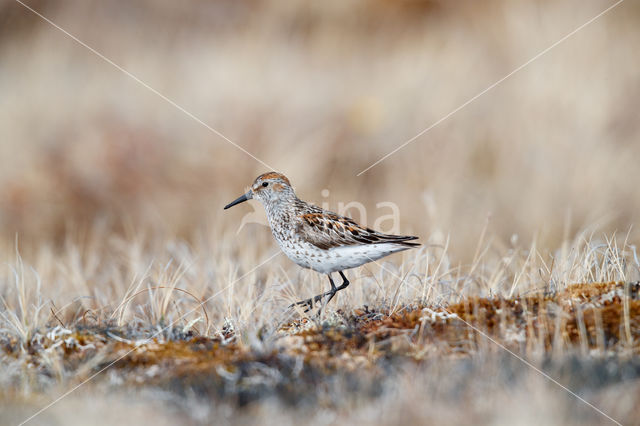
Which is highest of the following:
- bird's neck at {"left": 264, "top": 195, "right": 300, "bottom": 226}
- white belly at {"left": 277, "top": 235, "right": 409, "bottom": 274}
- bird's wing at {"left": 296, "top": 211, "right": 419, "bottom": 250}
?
bird's neck at {"left": 264, "top": 195, "right": 300, "bottom": 226}

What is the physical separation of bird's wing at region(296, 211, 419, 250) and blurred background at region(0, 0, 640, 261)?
12.2ft

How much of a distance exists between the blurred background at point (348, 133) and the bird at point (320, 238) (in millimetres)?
3374

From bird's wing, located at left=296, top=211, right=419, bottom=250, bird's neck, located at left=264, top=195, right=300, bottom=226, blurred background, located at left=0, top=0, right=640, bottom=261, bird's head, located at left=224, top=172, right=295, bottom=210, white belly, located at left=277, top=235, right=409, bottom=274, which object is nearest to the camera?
white belly, located at left=277, top=235, right=409, bottom=274

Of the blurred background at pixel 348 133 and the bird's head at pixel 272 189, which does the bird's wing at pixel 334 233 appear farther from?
the blurred background at pixel 348 133

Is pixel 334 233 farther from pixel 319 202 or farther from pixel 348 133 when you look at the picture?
pixel 348 133

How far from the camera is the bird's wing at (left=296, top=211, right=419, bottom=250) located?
4941mm

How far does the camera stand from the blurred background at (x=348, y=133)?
9.95m

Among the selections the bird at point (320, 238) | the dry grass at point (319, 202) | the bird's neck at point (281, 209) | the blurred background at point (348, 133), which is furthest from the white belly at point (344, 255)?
the blurred background at point (348, 133)

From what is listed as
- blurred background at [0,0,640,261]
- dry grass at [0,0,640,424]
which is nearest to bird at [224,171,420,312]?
dry grass at [0,0,640,424]

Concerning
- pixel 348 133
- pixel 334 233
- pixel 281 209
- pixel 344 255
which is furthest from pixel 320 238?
pixel 348 133

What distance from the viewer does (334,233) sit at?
503 centimetres

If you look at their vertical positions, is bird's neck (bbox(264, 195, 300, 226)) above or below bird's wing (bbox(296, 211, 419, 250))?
above

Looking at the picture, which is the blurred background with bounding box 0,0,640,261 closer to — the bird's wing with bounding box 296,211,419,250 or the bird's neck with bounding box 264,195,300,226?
the bird's neck with bounding box 264,195,300,226

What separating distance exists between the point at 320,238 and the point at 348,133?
19.7ft
